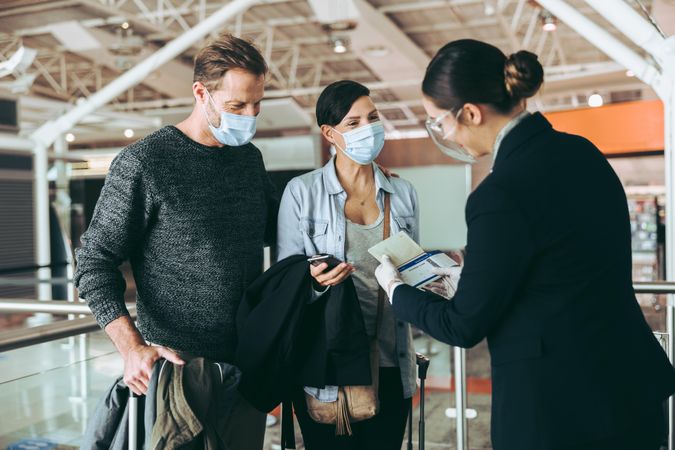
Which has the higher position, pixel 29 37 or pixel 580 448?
pixel 29 37

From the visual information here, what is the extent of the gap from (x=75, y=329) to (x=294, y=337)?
2.15 feet

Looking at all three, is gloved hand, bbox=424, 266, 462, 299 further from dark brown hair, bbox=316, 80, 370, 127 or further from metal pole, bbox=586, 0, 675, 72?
metal pole, bbox=586, 0, 675, 72

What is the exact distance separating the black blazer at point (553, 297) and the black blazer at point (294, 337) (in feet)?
1.56

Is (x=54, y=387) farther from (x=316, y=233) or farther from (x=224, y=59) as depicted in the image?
(x=224, y=59)

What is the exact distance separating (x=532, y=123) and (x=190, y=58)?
18053 millimetres

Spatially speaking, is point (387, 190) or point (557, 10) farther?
point (557, 10)

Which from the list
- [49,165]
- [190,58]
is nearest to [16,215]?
[49,165]

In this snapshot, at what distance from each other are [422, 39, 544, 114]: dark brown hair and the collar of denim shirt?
69 centimetres

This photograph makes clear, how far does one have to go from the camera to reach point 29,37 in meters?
16.5

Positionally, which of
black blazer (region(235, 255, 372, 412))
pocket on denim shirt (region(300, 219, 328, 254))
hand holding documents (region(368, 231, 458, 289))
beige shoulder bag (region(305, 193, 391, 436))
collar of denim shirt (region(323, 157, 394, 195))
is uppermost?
collar of denim shirt (region(323, 157, 394, 195))

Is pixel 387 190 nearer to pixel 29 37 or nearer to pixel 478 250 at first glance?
pixel 478 250

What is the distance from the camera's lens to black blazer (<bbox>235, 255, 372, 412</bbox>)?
1.92 metres

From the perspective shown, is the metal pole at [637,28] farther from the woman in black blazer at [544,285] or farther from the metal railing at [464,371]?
the woman in black blazer at [544,285]

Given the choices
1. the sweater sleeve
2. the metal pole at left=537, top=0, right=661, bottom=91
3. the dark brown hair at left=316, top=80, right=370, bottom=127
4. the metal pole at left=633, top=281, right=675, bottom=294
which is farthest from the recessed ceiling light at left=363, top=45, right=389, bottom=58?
the sweater sleeve
